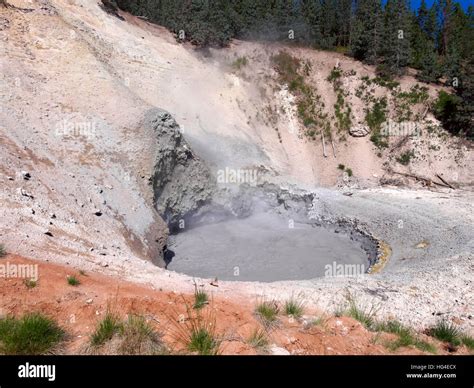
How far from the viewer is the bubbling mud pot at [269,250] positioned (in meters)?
17.2

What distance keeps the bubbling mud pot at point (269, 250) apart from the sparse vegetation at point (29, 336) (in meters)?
11.2

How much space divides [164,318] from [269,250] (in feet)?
44.1

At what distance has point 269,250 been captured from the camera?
1952 centimetres

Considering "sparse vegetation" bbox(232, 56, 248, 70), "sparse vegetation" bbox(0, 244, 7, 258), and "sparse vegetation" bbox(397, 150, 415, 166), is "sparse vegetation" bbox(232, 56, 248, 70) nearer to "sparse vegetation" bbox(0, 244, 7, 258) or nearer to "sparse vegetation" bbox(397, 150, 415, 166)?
"sparse vegetation" bbox(397, 150, 415, 166)

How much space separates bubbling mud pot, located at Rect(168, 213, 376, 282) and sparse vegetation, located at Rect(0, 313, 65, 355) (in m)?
11.2

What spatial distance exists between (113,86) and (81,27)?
25.4ft

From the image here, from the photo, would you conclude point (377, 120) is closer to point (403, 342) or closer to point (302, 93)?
point (302, 93)

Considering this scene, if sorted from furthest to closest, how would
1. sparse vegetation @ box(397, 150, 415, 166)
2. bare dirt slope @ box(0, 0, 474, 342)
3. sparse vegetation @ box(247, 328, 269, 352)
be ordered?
sparse vegetation @ box(397, 150, 415, 166)
bare dirt slope @ box(0, 0, 474, 342)
sparse vegetation @ box(247, 328, 269, 352)

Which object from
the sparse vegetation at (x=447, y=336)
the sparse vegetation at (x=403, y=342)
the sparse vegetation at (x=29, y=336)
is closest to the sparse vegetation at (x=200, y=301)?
the sparse vegetation at (x=29, y=336)

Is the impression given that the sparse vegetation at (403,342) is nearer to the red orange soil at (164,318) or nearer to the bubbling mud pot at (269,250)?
the red orange soil at (164,318)

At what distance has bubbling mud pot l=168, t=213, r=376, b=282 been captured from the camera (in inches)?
676

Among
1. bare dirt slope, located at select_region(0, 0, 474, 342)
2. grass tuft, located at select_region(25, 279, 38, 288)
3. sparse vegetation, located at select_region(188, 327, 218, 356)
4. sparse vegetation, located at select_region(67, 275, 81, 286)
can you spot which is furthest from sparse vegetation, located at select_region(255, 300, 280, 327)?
grass tuft, located at select_region(25, 279, 38, 288)

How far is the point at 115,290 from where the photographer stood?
7949 millimetres
